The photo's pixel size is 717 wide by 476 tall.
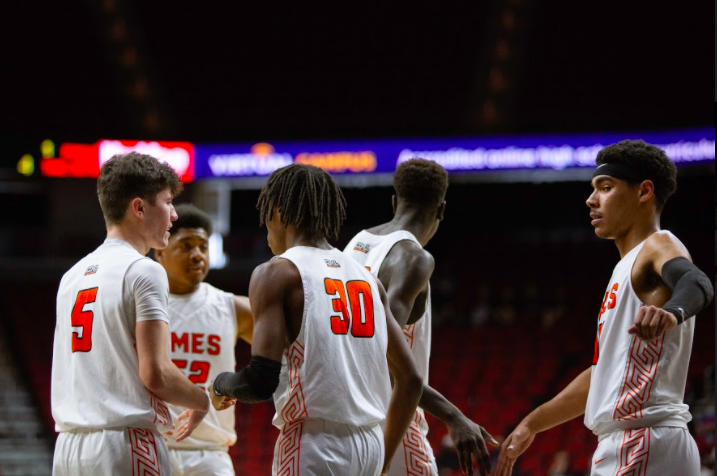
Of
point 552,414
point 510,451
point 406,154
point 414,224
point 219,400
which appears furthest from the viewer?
point 406,154

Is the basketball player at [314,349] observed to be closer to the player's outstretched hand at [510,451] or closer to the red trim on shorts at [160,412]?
the red trim on shorts at [160,412]

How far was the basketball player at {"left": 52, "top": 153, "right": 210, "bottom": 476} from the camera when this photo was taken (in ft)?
10.3

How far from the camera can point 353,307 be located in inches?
126

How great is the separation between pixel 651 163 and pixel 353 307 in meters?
1.43

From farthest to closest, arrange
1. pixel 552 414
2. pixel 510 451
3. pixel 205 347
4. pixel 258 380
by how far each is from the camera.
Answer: pixel 205 347 → pixel 552 414 → pixel 510 451 → pixel 258 380

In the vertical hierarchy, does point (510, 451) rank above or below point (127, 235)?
below

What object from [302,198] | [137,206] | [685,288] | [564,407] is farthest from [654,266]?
[137,206]

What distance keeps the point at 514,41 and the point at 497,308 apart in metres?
6.36

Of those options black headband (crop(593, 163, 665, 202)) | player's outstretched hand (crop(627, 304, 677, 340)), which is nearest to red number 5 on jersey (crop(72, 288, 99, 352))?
player's outstretched hand (crop(627, 304, 677, 340))

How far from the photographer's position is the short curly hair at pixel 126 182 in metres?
3.40

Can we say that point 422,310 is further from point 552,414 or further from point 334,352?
point 334,352

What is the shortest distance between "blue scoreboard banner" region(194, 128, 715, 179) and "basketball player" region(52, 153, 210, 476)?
11901 mm

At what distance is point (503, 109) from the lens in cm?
1883

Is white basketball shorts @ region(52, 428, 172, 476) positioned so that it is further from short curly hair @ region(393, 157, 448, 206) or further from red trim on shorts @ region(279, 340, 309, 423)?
short curly hair @ region(393, 157, 448, 206)
